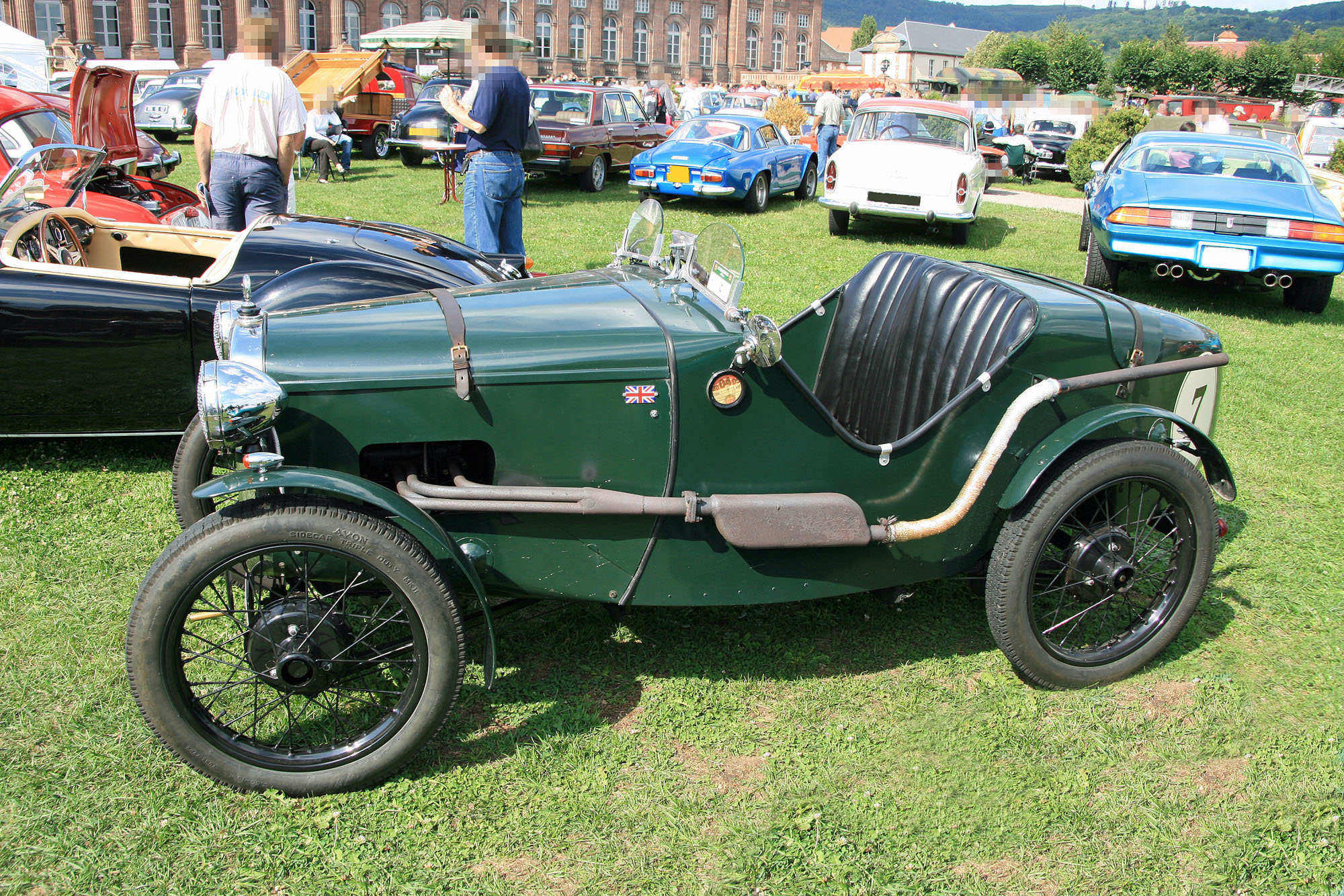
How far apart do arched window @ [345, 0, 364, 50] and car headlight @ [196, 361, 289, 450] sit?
187ft

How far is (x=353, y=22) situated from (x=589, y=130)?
46367mm

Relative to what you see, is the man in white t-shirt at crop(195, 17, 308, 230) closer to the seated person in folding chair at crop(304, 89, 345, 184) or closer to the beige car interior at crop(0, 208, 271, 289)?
the beige car interior at crop(0, 208, 271, 289)

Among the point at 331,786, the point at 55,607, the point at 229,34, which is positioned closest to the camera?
the point at 331,786

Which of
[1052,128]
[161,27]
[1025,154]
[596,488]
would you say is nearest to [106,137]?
[596,488]

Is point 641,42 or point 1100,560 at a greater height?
point 641,42

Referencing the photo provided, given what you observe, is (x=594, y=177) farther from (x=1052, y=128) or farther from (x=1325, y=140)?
(x=1325, y=140)

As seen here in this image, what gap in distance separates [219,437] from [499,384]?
2.26ft

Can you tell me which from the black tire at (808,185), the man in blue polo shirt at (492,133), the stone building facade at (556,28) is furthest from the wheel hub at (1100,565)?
the stone building facade at (556,28)

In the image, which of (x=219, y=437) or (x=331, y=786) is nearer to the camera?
(x=219, y=437)

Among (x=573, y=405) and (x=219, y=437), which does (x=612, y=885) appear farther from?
(x=219, y=437)

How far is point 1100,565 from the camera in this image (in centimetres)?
305

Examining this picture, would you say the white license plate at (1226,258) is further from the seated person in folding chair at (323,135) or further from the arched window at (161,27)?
the arched window at (161,27)

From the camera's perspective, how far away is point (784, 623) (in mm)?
3488

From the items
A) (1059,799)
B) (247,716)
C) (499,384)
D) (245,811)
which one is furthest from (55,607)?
(1059,799)
